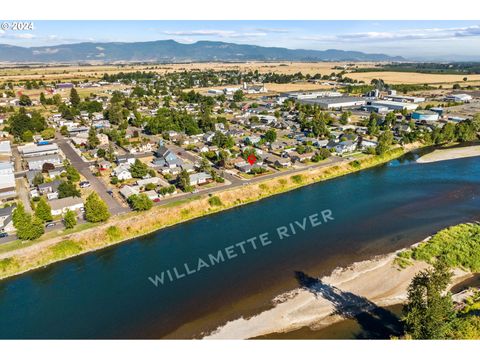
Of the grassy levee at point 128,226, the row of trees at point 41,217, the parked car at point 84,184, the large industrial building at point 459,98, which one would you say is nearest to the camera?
the grassy levee at point 128,226

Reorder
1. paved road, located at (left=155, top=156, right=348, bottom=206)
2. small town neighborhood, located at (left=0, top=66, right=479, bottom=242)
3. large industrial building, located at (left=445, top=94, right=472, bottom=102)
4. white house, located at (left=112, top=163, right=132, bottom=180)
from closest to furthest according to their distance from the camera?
1. paved road, located at (left=155, top=156, right=348, bottom=206)
2. small town neighborhood, located at (left=0, top=66, right=479, bottom=242)
3. white house, located at (left=112, top=163, right=132, bottom=180)
4. large industrial building, located at (left=445, top=94, right=472, bottom=102)

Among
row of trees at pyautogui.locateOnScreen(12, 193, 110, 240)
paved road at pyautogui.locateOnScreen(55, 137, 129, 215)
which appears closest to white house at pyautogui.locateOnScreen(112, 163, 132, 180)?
paved road at pyautogui.locateOnScreen(55, 137, 129, 215)

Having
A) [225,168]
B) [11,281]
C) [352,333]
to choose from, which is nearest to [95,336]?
[11,281]

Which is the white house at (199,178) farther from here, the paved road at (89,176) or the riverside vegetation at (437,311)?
the riverside vegetation at (437,311)

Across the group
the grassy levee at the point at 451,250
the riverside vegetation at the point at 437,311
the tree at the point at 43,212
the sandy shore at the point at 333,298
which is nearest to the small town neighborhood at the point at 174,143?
the tree at the point at 43,212

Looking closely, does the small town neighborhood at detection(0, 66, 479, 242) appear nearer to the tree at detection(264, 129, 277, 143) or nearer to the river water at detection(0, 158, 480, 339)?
the tree at detection(264, 129, 277, 143)

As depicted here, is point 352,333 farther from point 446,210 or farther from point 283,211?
point 446,210
